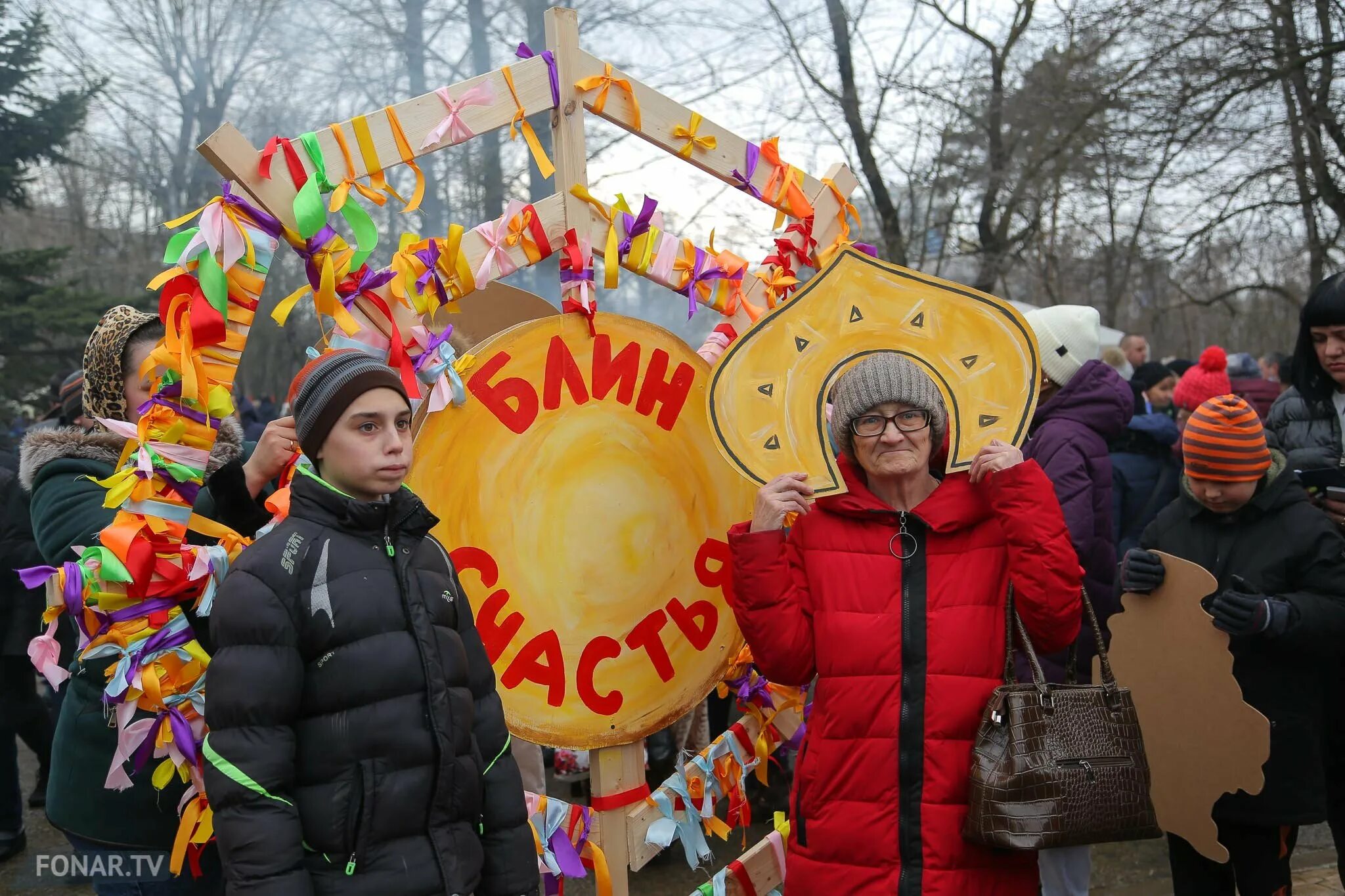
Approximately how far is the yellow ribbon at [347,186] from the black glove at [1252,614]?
220 cm

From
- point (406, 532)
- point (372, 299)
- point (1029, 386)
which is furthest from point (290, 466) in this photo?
point (1029, 386)

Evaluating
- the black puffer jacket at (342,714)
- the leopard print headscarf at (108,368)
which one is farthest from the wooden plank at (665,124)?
the black puffer jacket at (342,714)

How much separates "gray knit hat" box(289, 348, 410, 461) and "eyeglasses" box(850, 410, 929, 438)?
3.21ft

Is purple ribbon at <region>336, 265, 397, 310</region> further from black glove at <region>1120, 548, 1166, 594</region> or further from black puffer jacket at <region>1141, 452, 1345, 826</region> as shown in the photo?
black puffer jacket at <region>1141, 452, 1345, 826</region>

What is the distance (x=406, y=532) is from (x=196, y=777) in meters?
0.69

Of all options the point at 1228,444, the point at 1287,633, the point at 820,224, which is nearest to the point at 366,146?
the point at 820,224

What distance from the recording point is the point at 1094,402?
3.19 meters

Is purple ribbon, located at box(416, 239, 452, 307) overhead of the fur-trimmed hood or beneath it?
overhead

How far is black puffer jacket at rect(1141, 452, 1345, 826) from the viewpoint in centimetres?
276

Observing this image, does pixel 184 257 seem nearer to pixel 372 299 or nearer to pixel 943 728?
pixel 372 299

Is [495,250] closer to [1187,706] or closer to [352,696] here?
[352,696]

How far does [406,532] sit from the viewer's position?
6.42ft

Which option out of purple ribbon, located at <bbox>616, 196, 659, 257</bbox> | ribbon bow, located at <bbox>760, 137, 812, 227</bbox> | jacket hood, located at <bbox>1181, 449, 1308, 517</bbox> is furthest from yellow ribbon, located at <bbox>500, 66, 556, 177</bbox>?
jacket hood, located at <bbox>1181, 449, 1308, 517</bbox>

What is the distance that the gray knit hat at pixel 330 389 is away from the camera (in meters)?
1.92
